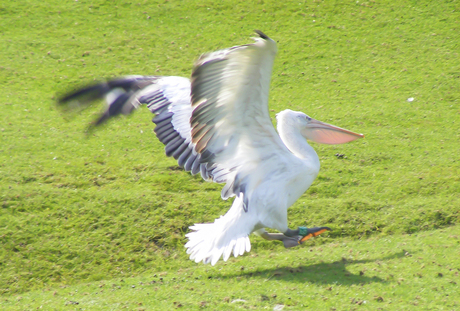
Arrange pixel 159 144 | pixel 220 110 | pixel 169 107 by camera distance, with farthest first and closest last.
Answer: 1. pixel 159 144
2. pixel 169 107
3. pixel 220 110

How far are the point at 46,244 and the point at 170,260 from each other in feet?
5.20

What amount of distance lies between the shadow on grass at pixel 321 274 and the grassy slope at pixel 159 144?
19.8 inches

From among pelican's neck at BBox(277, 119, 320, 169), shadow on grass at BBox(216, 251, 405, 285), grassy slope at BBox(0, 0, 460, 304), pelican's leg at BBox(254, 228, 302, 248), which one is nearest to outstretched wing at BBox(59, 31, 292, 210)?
pelican's neck at BBox(277, 119, 320, 169)

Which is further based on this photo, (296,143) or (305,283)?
(296,143)

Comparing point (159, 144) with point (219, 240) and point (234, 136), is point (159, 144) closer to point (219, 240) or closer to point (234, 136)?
point (219, 240)

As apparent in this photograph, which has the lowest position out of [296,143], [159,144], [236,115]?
[159,144]

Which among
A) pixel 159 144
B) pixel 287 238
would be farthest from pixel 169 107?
pixel 159 144

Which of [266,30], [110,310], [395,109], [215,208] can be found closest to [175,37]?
[266,30]

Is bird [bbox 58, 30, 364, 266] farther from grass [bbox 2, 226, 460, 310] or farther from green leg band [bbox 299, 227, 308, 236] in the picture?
grass [bbox 2, 226, 460, 310]

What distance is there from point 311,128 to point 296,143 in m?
0.50

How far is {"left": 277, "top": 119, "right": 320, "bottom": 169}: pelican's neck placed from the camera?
570cm

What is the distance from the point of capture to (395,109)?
9312 mm

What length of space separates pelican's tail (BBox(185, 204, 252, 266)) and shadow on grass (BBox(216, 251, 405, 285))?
488 mm

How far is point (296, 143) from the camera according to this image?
5867mm
